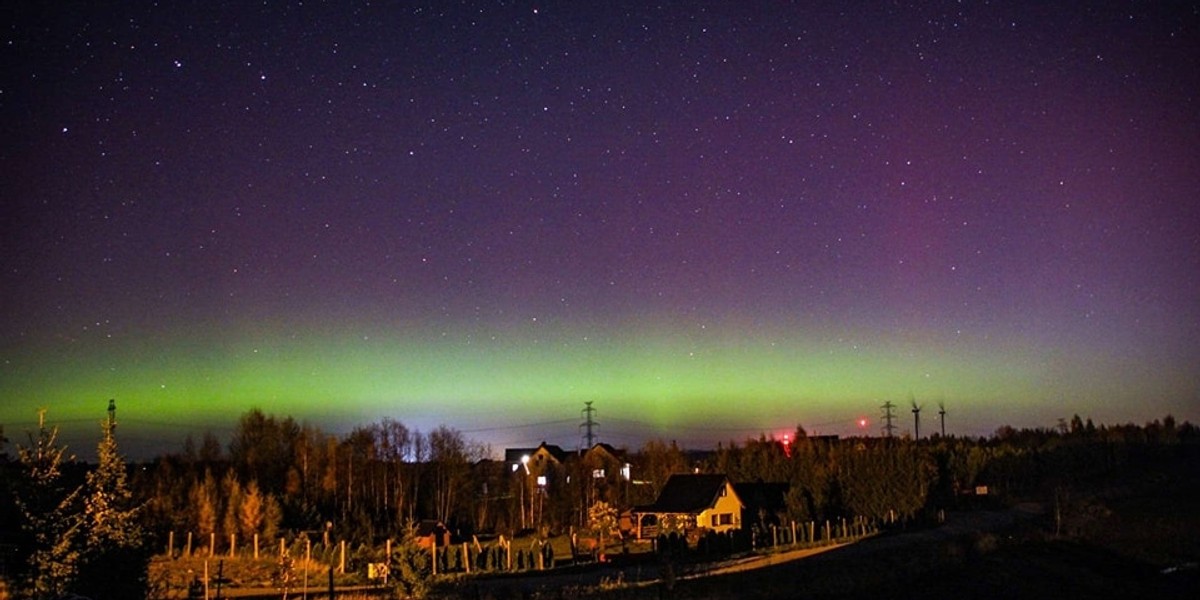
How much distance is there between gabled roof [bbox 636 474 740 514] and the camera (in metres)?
55.8

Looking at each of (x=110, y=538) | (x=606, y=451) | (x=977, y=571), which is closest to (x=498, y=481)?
(x=606, y=451)

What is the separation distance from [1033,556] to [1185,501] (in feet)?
81.7

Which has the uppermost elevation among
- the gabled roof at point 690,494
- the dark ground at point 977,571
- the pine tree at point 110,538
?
the pine tree at point 110,538

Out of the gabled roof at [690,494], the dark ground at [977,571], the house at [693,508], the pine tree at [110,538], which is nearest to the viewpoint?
the pine tree at [110,538]

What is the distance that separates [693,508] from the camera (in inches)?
2170

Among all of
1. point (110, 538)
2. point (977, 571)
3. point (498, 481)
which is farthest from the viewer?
point (498, 481)

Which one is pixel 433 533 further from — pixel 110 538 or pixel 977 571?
pixel 110 538

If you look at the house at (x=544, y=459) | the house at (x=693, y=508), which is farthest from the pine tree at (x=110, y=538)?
the house at (x=544, y=459)

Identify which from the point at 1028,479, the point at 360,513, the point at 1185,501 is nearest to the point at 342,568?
the point at 360,513

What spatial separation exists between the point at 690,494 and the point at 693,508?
2.34 m

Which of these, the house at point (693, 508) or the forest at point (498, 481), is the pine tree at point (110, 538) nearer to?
the forest at point (498, 481)

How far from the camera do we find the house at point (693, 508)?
54.8 m

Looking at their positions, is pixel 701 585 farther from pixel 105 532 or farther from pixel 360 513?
pixel 360 513

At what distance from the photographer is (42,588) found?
1641 cm
